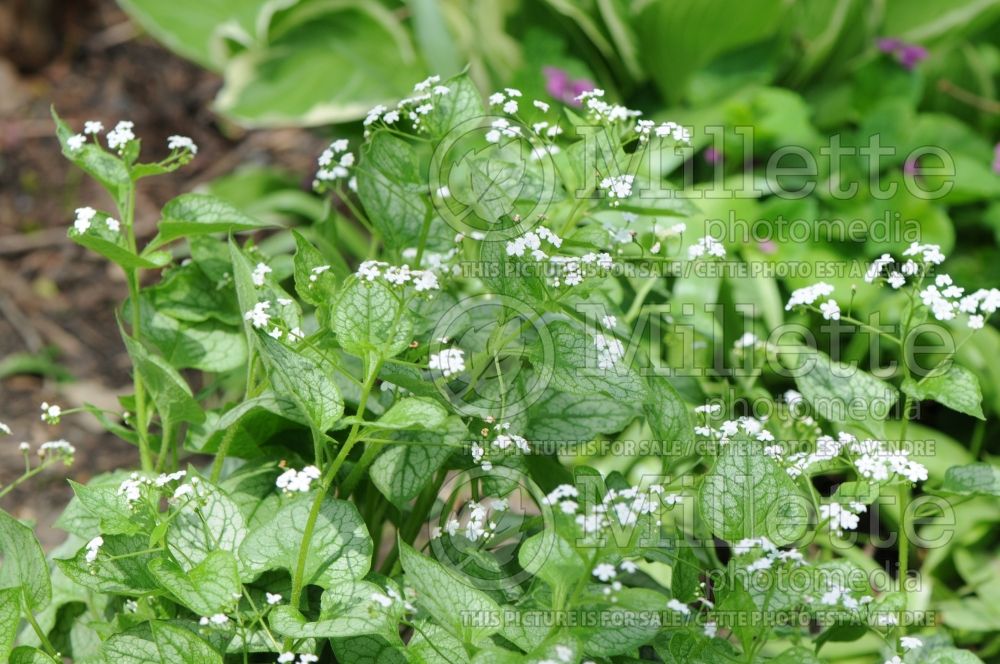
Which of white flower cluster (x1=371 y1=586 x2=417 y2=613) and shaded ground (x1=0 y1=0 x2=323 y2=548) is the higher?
white flower cluster (x1=371 y1=586 x2=417 y2=613)

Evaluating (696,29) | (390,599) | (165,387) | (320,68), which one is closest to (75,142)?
(165,387)

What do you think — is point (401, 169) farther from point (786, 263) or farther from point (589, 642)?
point (786, 263)

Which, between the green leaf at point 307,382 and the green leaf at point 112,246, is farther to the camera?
the green leaf at point 112,246

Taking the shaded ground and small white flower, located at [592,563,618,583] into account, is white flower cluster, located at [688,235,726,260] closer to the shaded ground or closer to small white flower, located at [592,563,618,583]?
small white flower, located at [592,563,618,583]

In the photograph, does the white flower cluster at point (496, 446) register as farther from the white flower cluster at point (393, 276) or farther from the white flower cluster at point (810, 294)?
the white flower cluster at point (810, 294)

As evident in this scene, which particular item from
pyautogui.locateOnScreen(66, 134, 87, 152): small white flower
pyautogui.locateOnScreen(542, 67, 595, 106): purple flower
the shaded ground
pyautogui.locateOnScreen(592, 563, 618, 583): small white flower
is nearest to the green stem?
pyautogui.locateOnScreen(592, 563, 618, 583): small white flower

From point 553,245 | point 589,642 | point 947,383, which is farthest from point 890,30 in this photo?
point 589,642

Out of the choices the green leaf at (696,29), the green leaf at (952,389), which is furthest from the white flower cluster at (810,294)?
the green leaf at (696,29)
